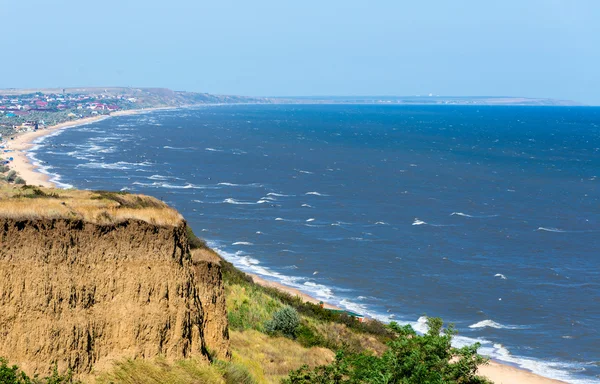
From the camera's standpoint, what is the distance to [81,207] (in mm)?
24203

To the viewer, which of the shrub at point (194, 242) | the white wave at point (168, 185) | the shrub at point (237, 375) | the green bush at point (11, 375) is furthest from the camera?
the white wave at point (168, 185)

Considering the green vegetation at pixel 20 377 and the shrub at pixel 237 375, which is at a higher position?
the green vegetation at pixel 20 377

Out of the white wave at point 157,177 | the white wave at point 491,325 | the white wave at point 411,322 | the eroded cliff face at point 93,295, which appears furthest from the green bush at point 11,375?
the white wave at point 157,177

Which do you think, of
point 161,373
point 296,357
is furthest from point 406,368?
point 296,357

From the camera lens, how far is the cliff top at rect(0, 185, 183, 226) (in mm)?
22812

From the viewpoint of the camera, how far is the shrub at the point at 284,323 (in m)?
39.6

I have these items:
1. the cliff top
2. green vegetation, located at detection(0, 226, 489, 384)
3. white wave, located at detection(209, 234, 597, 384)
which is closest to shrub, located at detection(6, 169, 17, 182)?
white wave, located at detection(209, 234, 597, 384)

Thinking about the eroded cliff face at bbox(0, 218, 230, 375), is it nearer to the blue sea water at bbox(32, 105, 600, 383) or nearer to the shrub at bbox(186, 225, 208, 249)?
the shrub at bbox(186, 225, 208, 249)

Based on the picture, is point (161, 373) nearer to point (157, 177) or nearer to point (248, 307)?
point (248, 307)

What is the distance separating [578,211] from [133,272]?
296 ft

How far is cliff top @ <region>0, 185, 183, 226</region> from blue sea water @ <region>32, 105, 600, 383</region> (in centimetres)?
3412

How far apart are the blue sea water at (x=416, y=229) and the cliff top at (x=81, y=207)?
34.1 m

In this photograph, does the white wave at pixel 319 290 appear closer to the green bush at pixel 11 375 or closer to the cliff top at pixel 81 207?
the cliff top at pixel 81 207

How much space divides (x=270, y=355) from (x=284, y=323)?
540 centimetres
